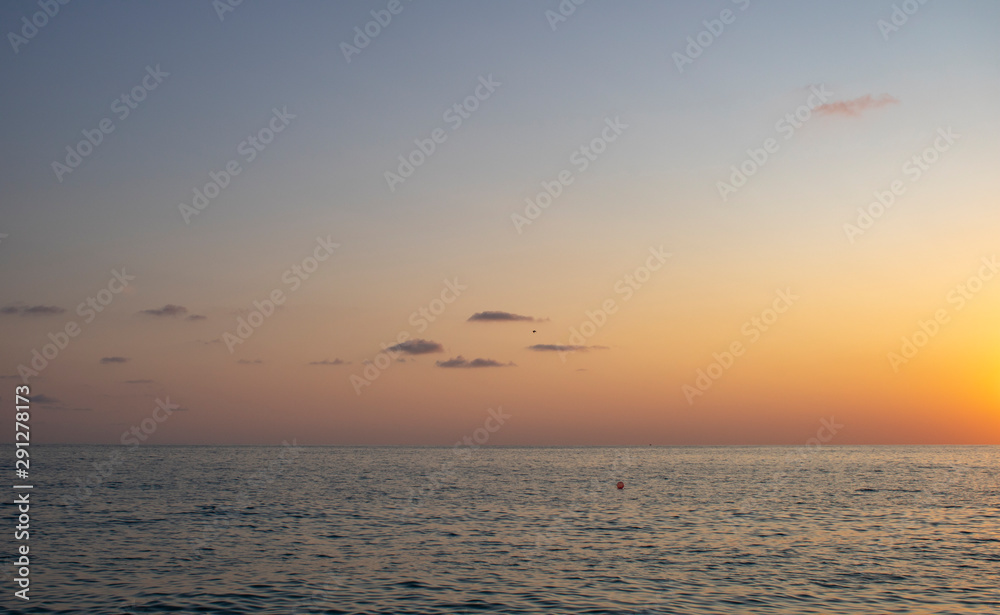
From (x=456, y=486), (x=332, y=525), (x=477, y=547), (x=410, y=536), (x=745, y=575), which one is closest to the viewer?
(x=745, y=575)

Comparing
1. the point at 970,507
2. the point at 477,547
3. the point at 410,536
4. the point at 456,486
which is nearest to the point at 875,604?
the point at 477,547

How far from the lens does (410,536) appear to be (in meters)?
53.0

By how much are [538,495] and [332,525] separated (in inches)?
1300

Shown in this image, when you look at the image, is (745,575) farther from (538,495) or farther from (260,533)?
(538,495)

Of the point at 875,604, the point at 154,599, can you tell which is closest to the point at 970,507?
the point at 875,604

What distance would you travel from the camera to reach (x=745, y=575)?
39.7 meters

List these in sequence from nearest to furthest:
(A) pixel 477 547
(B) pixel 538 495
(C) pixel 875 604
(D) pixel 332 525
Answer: (C) pixel 875 604 < (A) pixel 477 547 < (D) pixel 332 525 < (B) pixel 538 495

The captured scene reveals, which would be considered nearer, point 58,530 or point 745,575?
point 745,575

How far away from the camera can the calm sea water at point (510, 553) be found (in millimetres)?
34188

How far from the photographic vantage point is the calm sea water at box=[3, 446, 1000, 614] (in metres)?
34.2

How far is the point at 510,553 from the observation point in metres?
46.2

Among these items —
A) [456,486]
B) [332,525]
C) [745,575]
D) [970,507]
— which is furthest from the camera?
[456,486]

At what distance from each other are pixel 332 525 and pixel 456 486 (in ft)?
141

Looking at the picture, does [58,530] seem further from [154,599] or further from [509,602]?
[509,602]
